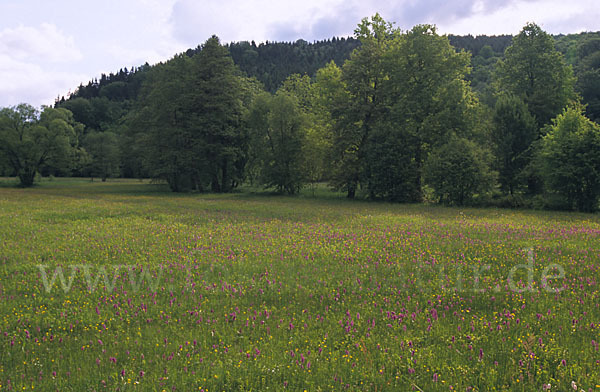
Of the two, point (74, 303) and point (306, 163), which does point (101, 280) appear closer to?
point (74, 303)

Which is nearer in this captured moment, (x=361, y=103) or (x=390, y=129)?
(x=390, y=129)

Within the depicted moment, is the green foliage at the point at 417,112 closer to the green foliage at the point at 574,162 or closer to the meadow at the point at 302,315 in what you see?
the green foliage at the point at 574,162

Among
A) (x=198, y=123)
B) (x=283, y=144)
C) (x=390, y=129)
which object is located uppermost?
(x=198, y=123)

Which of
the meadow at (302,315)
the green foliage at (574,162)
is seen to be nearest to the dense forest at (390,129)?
the green foliage at (574,162)

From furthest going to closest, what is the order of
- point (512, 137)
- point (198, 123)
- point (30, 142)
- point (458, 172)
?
point (30, 142)
point (198, 123)
point (512, 137)
point (458, 172)

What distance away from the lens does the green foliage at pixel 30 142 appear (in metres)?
61.0

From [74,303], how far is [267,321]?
13.9 ft

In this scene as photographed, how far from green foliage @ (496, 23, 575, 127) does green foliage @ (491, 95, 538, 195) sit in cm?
Answer: 396

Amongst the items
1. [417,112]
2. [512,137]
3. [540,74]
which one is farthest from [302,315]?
[540,74]

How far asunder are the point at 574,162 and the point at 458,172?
8.12m

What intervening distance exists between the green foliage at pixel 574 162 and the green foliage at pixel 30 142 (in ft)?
235

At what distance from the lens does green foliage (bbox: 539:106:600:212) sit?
26.2m

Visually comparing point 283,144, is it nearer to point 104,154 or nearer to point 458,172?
point 458,172

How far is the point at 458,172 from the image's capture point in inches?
1230
